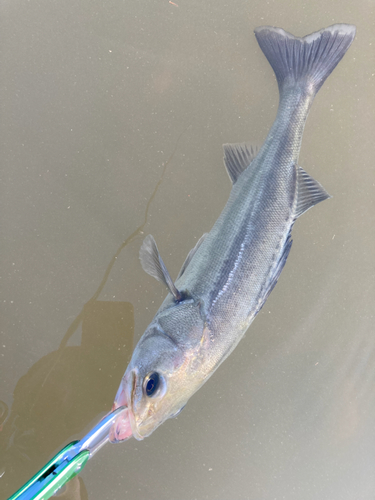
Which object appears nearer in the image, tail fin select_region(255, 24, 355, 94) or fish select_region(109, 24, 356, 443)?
fish select_region(109, 24, 356, 443)

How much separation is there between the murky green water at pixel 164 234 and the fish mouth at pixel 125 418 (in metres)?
0.65

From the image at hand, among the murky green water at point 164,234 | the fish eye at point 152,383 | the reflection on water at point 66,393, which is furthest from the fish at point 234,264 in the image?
the reflection on water at point 66,393

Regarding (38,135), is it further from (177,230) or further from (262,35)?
(262,35)

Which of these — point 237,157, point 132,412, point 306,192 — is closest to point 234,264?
point 306,192

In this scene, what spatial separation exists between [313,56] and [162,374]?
1928 millimetres

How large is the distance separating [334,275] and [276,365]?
2.47ft

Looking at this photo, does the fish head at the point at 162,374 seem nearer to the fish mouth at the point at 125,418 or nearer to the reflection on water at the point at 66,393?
the fish mouth at the point at 125,418

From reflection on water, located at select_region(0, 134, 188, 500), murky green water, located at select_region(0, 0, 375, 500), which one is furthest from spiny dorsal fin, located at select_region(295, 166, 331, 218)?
reflection on water, located at select_region(0, 134, 188, 500)

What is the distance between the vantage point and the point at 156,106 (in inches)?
83.8

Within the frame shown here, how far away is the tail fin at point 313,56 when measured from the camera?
1839 mm

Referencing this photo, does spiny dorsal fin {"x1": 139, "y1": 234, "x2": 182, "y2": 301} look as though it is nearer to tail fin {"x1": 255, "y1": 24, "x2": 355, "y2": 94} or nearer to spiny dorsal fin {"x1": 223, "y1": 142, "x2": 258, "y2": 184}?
spiny dorsal fin {"x1": 223, "y1": 142, "x2": 258, "y2": 184}

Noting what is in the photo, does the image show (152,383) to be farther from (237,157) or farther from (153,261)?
(237,157)

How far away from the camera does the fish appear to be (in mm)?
1405

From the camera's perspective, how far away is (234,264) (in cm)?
157
